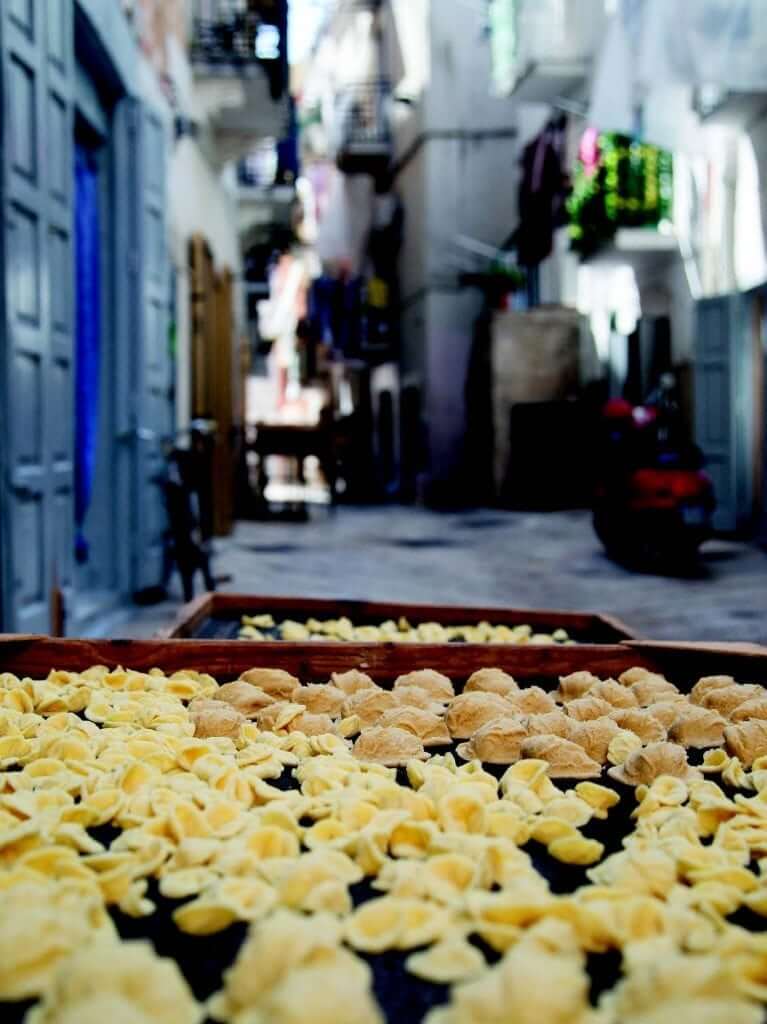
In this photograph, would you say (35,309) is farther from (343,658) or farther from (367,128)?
(367,128)

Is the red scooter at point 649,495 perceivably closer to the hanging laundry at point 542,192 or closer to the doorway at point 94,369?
the doorway at point 94,369

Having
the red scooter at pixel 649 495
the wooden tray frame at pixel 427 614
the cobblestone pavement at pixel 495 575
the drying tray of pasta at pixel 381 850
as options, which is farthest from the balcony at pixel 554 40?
the drying tray of pasta at pixel 381 850

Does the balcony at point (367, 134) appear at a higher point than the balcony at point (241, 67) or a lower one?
higher

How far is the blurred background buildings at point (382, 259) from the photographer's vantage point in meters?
5.25

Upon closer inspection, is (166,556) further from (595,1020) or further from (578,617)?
(595,1020)

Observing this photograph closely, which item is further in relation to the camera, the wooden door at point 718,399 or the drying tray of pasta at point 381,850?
the wooden door at point 718,399

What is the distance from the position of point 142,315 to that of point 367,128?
18959 mm

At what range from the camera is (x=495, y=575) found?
29.7ft

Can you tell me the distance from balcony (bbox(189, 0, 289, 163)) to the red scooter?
4.15 metres

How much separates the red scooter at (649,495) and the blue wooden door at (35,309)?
5.04 m

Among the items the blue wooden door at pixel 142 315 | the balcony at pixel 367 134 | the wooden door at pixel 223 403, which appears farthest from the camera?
the balcony at pixel 367 134

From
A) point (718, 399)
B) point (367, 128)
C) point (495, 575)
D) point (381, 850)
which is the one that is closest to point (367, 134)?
point (367, 128)

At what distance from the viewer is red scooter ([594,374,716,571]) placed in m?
9.10

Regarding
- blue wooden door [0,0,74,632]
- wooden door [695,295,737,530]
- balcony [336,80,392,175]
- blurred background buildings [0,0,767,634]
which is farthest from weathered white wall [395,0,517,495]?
blue wooden door [0,0,74,632]
